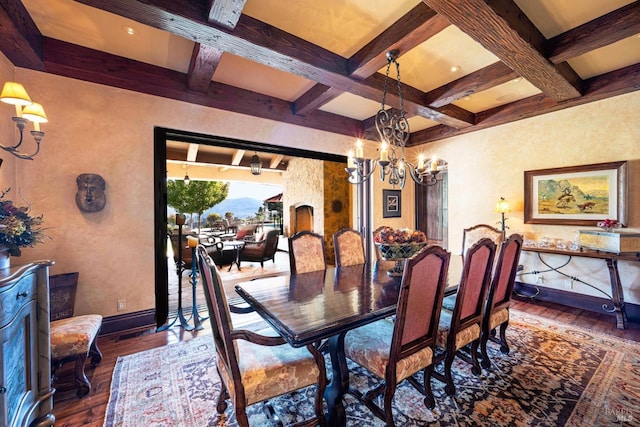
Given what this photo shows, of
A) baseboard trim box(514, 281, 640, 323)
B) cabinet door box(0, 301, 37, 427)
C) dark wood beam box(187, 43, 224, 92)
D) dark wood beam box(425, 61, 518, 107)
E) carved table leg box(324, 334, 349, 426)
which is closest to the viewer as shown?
cabinet door box(0, 301, 37, 427)

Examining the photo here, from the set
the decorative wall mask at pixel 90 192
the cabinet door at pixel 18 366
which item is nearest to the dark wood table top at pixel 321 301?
the cabinet door at pixel 18 366

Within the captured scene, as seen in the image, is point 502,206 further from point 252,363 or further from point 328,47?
point 252,363

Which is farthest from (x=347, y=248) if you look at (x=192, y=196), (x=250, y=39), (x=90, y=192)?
(x=192, y=196)

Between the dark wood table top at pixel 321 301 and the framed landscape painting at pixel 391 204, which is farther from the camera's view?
the framed landscape painting at pixel 391 204

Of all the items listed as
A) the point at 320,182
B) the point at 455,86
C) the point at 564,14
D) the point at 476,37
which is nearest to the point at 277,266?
the point at 320,182

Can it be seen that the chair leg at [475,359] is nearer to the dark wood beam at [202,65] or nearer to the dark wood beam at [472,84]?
the dark wood beam at [472,84]

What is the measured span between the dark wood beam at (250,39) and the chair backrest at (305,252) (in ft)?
5.25

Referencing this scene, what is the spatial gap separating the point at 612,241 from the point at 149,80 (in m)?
5.39

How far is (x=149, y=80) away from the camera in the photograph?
2.85m

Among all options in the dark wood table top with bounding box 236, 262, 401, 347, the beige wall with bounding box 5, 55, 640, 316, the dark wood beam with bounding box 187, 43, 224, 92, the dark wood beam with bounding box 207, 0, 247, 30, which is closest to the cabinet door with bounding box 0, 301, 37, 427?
the dark wood table top with bounding box 236, 262, 401, 347

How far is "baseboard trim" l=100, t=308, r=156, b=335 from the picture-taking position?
8.87ft

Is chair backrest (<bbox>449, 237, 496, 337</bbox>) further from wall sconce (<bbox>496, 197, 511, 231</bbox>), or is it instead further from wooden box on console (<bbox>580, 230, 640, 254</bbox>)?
wall sconce (<bbox>496, 197, 511, 231</bbox>)

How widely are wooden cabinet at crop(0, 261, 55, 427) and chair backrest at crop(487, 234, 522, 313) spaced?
302 cm

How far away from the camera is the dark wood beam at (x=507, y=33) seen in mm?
1709
